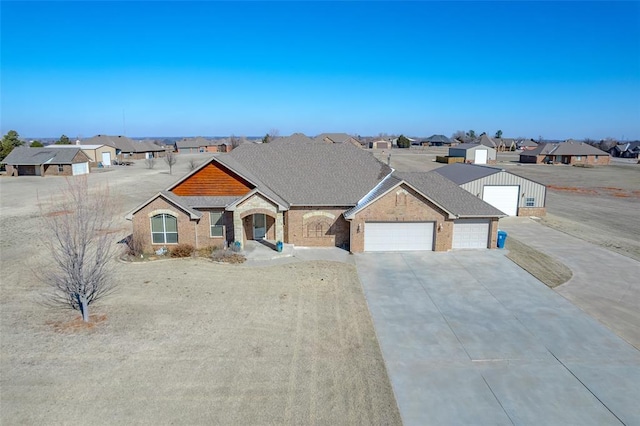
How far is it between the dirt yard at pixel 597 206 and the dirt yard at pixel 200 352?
1962cm

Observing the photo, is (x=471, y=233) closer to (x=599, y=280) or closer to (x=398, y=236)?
(x=398, y=236)

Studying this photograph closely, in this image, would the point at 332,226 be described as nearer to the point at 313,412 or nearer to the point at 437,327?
the point at 437,327

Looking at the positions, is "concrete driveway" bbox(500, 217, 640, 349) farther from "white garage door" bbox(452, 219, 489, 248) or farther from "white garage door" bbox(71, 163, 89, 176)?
Answer: "white garage door" bbox(71, 163, 89, 176)

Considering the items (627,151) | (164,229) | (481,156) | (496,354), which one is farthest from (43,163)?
(627,151)

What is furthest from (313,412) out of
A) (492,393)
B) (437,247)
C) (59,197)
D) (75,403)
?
(59,197)

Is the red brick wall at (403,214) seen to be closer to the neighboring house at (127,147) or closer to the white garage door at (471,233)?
the white garage door at (471,233)

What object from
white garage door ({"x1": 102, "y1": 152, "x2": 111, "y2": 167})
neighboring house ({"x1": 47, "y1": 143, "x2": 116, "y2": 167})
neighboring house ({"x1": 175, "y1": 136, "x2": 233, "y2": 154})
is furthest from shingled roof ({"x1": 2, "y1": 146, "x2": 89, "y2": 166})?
neighboring house ({"x1": 175, "y1": 136, "x2": 233, "y2": 154})

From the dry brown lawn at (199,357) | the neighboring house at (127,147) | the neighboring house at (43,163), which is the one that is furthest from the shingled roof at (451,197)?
the neighboring house at (127,147)

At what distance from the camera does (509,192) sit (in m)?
35.8

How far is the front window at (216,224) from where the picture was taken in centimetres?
2480

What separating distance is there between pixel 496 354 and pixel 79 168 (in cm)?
6976

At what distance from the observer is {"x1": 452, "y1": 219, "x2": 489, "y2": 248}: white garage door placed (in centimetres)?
2528

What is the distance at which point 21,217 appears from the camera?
1363 inches

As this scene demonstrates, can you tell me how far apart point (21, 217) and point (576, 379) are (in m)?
40.3
